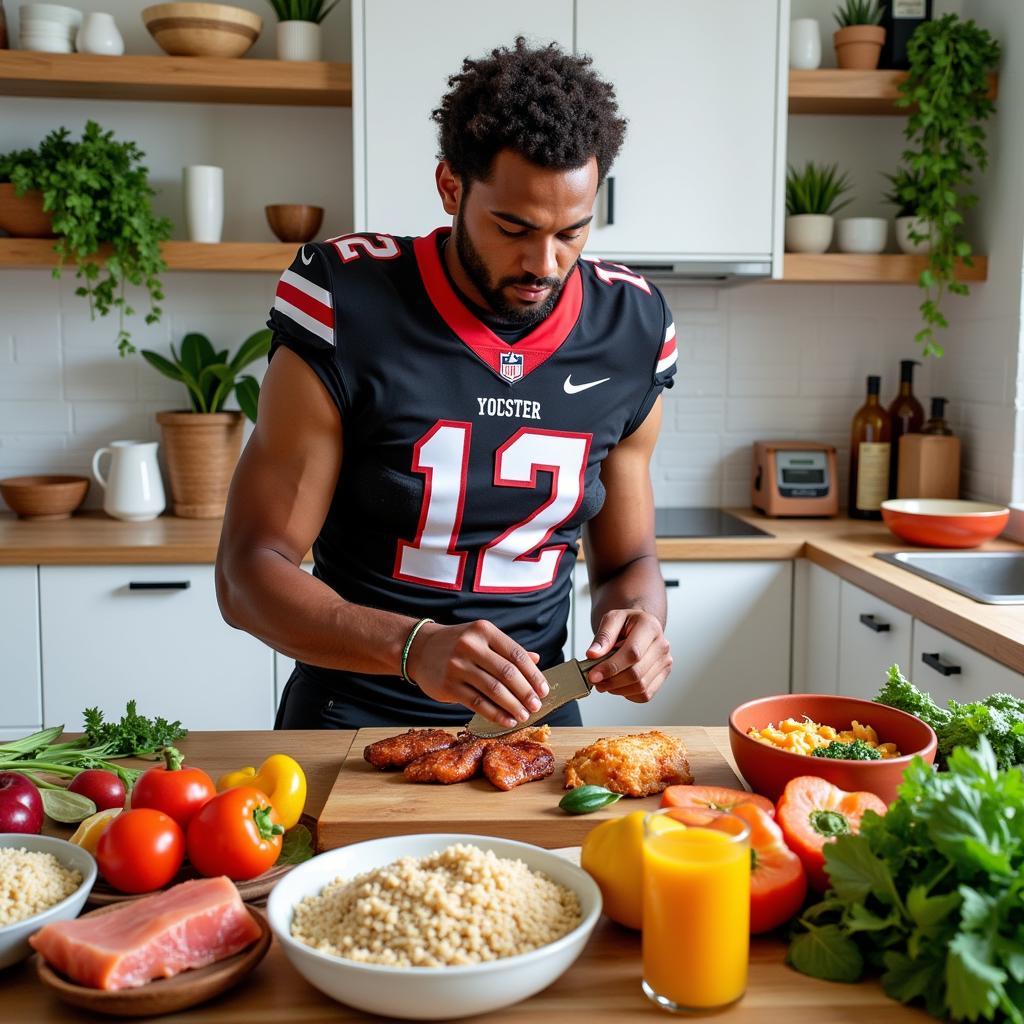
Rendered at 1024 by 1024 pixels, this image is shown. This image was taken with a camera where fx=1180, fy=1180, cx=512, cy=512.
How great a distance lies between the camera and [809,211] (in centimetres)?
331

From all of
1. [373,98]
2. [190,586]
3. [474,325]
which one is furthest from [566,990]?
[373,98]

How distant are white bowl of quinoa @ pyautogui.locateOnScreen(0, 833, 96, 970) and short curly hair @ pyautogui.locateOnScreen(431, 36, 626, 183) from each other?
978 millimetres

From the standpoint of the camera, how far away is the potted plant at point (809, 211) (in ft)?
10.7

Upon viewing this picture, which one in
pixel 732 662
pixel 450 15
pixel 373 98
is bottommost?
pixel 732 662

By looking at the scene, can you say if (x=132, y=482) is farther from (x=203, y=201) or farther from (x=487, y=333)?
(x=487, y=333)

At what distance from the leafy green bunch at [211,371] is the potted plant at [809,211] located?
4.87 feet

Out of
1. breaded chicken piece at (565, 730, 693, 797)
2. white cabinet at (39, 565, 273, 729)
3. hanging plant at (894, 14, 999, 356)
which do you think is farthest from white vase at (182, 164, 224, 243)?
breaded chicken piece at (565, 730, 693, 797)

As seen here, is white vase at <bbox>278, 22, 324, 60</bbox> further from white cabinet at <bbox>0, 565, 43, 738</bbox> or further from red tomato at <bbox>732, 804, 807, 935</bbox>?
red tomato at <bbox>732, 804, 807, 935</bbox>

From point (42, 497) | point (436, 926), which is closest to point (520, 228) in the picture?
point (436, 926)

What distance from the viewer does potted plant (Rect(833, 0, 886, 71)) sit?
10.6 ft

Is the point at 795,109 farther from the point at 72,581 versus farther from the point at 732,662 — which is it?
the point at 72,581

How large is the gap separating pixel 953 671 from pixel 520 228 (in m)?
1.27

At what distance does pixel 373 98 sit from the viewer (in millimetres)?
2986

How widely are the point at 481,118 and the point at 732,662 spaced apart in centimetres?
185
